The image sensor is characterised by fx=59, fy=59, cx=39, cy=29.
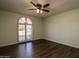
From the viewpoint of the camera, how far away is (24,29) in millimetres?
5418

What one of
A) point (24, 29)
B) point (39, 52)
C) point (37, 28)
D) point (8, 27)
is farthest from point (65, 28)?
point (8, 27)

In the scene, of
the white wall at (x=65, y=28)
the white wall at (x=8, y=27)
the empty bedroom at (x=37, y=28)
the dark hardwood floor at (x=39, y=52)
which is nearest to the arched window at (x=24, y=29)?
the empty bedroom at (x=37, y=28)

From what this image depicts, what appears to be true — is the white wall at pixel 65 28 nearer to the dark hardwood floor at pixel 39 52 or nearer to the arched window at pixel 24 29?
the dark hardwood floor at pixel 39 52

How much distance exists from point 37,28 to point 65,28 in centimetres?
292

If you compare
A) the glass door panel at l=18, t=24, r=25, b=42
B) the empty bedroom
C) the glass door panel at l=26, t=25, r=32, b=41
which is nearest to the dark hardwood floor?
the empty bedroom

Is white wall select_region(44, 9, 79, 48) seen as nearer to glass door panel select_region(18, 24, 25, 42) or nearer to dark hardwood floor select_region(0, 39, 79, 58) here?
dark hardwood floor select_region(0, 39, 79, 58)

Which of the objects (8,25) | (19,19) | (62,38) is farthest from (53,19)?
(8,25)

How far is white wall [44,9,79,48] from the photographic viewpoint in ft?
12.5

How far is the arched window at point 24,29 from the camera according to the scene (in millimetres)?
5145

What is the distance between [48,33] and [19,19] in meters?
3.11

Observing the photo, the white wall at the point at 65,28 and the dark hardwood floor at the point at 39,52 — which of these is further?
the white wall at the point at 65,28

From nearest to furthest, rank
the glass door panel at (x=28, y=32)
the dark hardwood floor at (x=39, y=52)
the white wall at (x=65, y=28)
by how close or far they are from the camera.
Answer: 1. the dark hardwood floor at (x=39, y=52)
2. the white wall at (x=65, y=28)
3. the glass door panel at (x=28, y=32)

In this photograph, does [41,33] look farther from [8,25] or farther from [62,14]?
[8,25]

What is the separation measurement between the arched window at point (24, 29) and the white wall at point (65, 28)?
193cm
